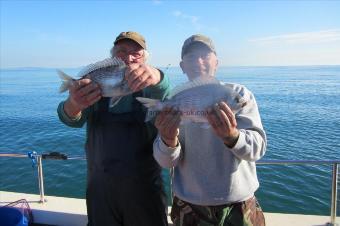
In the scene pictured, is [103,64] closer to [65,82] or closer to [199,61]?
[65,82]

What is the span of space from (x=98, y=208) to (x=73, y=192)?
9154 mm

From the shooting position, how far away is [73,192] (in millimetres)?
11633

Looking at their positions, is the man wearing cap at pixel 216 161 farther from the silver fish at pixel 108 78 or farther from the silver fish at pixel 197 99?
the silver fish at pixel 108 78

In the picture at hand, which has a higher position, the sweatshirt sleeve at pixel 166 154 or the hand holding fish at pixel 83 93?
the hand holding fish at pixel 83 93

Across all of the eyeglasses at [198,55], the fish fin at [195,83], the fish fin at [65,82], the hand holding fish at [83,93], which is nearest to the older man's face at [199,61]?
the eyeglasses at [198,55]

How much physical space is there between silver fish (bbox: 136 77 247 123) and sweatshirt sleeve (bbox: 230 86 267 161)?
89mm

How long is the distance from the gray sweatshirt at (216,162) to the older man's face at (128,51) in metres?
0.90

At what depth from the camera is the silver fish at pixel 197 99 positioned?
2.74 meters


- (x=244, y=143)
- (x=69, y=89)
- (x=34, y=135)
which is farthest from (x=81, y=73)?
(x=34, y=135)

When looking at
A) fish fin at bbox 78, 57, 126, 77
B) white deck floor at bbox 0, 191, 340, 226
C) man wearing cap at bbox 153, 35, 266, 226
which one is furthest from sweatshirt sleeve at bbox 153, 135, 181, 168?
white deck floor at bbox 0, 191, 340, 226

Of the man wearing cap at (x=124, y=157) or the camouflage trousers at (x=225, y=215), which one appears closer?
the camouflage trousers at (x=225, y=215)

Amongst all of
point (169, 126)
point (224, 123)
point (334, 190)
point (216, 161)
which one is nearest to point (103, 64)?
point (169, 126)

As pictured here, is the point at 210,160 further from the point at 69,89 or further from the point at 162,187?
the point at 69,89

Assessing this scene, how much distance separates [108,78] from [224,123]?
1152mm
